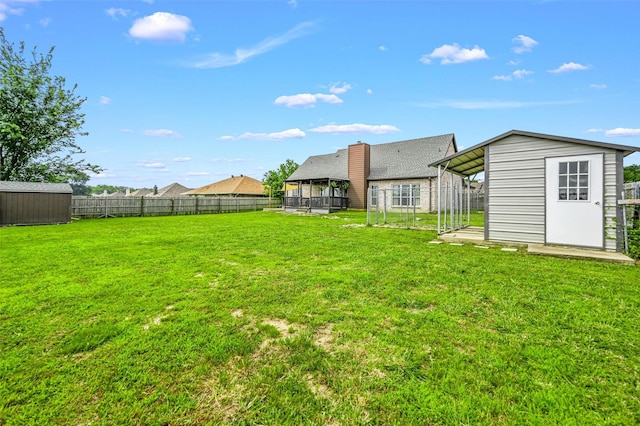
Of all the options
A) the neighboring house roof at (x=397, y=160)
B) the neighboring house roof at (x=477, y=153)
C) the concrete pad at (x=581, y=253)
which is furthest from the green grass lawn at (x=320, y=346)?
the neighboring house roof at (x=397, y=160)

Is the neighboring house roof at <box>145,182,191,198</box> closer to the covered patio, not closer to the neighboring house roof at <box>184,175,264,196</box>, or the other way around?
the neighboring house roof at <box>184,175,264,196</box>

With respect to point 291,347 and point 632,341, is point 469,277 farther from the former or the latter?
point 291,347

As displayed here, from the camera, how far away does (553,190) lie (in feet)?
21.5

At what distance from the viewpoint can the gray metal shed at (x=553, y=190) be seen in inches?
234

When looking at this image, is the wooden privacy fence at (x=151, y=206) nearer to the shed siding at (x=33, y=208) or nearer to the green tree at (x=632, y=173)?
the shed siding at (x=33, y=208)

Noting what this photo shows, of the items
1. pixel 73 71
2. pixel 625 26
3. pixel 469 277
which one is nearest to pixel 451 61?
pixel 625 26

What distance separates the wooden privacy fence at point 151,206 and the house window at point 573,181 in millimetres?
23560

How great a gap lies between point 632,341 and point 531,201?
17.6 feet

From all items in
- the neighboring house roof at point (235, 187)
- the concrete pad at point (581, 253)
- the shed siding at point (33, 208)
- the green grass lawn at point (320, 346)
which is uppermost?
the neighboring house roof at point (235, 187)

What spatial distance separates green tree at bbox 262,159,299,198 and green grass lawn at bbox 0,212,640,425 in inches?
1084

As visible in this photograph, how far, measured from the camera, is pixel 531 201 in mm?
6895

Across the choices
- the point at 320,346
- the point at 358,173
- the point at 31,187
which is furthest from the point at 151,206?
the point at 320,346

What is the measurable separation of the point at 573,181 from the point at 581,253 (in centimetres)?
175

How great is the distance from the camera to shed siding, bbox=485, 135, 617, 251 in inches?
263
